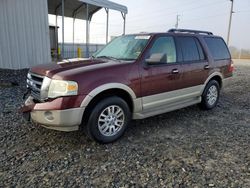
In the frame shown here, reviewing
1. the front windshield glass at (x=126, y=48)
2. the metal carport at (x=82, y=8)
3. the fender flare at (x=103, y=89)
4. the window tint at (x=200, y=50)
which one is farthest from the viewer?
the metal carport at (x=82, y=8)

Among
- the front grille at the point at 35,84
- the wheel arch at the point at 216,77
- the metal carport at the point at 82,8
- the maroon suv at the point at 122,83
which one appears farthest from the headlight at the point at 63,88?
the metal carport at the point at 82,8

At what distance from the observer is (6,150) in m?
3.19

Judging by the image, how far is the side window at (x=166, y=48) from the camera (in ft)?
13.2

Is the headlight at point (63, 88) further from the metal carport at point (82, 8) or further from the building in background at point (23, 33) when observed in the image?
the metal carport at point (82, 8)

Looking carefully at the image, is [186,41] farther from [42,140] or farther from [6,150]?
[6,150]

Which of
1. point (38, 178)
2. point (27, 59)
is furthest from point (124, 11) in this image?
point (38, 178)

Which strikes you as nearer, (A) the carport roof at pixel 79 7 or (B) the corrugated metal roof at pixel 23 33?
(B) the corrugated metal roof at pixel 23 33

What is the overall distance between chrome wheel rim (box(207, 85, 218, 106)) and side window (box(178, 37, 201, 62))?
96cm

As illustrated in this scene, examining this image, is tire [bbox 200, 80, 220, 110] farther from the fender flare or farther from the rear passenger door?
the fender flare

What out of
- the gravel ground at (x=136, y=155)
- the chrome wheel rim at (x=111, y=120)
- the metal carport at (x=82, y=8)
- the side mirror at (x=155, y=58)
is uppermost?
the metal carport at (x=82, y=8)

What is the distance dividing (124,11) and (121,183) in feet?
39.1

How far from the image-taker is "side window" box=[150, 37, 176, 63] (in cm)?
404

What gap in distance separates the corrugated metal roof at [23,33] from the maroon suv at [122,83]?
20.1 feet

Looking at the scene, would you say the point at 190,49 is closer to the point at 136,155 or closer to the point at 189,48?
the point at 189,48
